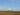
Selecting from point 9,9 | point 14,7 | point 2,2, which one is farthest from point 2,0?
point 14,7

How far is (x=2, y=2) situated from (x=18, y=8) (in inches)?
27.4

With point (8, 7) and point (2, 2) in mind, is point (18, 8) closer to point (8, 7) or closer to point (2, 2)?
point (8, 7)

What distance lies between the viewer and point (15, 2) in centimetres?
87

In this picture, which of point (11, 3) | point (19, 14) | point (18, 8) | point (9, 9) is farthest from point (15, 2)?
point (19, 14)

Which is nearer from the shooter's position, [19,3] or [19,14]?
[19,14]

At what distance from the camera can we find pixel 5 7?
0.88 metres

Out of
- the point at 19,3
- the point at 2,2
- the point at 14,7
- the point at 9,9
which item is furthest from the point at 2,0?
the point at 19,3

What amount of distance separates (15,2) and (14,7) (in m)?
0.21

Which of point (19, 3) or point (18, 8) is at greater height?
point (19, 3)

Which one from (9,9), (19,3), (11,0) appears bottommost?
(9,9)

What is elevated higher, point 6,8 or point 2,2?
point 2,2

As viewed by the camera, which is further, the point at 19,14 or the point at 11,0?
the point at 11,0

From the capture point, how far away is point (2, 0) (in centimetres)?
88

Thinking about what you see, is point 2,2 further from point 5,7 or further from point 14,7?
point 14,7
